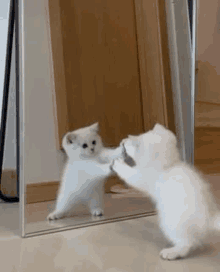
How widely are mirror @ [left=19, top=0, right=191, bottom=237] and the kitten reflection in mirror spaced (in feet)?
0.04

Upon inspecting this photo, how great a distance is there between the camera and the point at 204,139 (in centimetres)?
150

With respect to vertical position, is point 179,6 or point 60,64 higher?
point 179,6

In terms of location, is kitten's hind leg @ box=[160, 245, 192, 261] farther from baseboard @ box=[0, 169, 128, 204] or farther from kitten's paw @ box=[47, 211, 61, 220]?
kitten's paw @ box=[47, 211, 61, 220]

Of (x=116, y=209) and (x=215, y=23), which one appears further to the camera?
(x=215, y=23)

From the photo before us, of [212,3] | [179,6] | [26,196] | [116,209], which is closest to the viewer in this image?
[26,196]

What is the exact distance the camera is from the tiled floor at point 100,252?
62cm

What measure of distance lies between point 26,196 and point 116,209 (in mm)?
302

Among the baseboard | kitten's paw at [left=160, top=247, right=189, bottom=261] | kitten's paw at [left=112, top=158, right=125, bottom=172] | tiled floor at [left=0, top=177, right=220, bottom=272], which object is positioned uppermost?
kitten's paw at [left=112, top=158, right=125, bottom=172]

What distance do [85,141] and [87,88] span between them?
0.57 feet

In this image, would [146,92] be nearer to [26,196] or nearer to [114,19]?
[114,19]

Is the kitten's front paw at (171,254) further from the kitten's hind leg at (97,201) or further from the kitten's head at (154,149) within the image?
the kitten's hind leg at (97,201)

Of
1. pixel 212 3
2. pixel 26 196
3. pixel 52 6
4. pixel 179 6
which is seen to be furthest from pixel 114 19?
pixel 212 3

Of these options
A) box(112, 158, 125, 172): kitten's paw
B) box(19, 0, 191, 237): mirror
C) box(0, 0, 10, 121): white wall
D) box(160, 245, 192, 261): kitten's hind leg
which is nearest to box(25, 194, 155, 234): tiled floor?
box(19, 0, 191, 237): mirror

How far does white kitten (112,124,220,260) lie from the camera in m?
0.65
